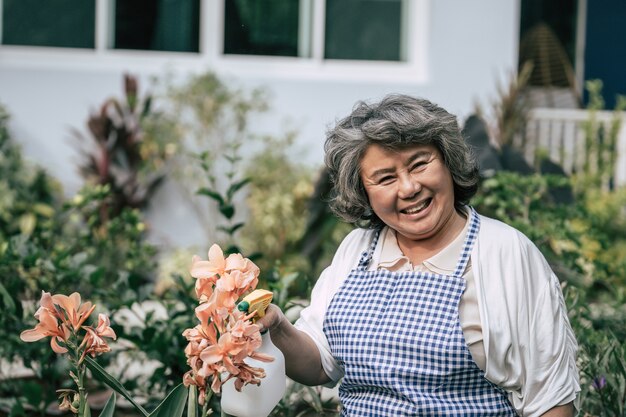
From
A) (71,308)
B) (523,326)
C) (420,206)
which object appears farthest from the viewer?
(420,206)

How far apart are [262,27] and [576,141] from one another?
2.76 metres

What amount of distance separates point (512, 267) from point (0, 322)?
1.85 meters

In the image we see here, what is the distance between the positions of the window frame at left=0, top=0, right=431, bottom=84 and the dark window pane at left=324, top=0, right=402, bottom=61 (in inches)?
2.4

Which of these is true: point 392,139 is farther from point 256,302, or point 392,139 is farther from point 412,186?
point 256,302

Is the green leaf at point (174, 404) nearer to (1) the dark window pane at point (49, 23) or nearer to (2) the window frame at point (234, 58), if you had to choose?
(2) the window frame at point (234, 58)

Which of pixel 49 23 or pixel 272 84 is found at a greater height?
pixel 49 23

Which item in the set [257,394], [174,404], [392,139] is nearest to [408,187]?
[392,139]

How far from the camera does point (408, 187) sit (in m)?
2.31

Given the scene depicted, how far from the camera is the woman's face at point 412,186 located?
2.33 meters

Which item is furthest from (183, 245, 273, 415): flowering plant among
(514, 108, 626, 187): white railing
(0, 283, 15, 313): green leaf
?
(514, 108, 626, 187): white railing

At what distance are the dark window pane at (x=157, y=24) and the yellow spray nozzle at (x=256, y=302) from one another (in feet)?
18.9

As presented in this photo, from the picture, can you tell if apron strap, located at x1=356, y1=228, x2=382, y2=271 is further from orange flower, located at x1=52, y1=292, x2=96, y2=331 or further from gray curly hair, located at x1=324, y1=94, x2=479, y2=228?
orange flower, located at x1=52, y1=292, x2=96, y2=331

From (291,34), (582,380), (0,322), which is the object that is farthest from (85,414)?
(291,34)

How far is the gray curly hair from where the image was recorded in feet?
7.55
